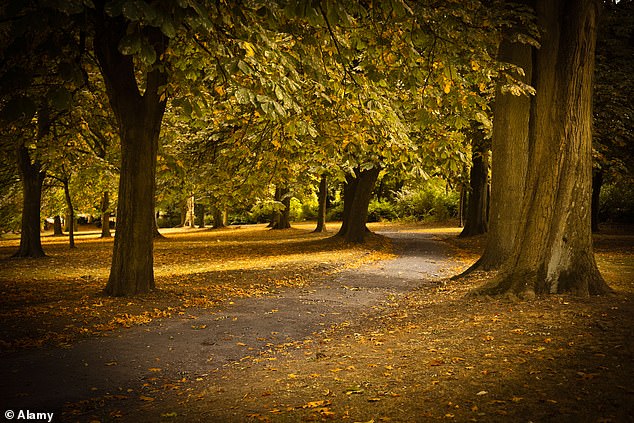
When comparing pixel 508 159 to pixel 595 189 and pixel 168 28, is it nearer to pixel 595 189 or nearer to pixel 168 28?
pixel 168 28

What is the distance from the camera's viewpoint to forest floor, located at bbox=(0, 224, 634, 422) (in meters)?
4.23

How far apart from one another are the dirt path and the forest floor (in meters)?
0.03

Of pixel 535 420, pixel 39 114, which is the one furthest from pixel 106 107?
pixel 535 420

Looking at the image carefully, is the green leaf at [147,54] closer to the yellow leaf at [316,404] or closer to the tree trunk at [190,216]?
the yellow leaf at [316,404]

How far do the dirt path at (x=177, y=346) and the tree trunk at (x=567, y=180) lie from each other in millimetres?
3279

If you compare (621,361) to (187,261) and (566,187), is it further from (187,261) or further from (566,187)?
(187,261)

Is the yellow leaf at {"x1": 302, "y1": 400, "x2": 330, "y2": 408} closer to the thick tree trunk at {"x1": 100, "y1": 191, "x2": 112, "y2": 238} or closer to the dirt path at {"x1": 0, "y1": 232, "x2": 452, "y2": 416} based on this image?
the dirt path at {"x1": 0, "y1": 232, "x2": 452, "y2": 416}

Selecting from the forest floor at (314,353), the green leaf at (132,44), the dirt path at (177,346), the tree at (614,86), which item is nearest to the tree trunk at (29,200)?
the forest floor at (314,353)

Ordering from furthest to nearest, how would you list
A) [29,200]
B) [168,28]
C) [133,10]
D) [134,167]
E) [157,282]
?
[29,200] → [157,282] → [134,167] → [168,28] → [133,10]

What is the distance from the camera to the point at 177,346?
6.84 m

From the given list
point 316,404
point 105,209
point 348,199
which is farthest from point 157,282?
point 105,209

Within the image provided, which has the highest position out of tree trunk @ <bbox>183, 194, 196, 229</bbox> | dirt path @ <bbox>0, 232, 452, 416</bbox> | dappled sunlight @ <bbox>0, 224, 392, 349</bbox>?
tree trunk @ <bbox>183, 194, 196, 229</bbox>

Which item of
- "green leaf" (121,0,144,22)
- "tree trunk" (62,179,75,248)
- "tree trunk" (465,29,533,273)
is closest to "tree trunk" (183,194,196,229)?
"tree trunk" (62,179,75,248)

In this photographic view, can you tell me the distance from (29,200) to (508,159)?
16867 mm
